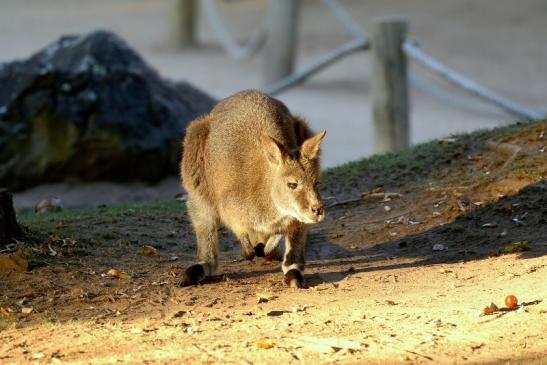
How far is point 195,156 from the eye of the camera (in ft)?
20.3

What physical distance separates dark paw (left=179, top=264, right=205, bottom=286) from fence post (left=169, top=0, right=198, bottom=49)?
1538 cm

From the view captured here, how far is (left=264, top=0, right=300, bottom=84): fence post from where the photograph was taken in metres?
16.3

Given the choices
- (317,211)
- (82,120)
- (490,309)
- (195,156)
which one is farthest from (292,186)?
(82,120)

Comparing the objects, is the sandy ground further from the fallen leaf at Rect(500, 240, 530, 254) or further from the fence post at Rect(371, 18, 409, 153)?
the fallen leaf at Rect(500, 240, 530, 254)

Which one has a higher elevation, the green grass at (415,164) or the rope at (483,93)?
the rope at (483,93)

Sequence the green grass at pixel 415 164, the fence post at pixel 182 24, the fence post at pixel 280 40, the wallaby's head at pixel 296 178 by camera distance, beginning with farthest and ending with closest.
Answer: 1. the fence post at pixel 182 24
2. the fence post at pixel 280 40
3. the green grass at pixel 415 164
4. the wallaby's head at pixel 296 178

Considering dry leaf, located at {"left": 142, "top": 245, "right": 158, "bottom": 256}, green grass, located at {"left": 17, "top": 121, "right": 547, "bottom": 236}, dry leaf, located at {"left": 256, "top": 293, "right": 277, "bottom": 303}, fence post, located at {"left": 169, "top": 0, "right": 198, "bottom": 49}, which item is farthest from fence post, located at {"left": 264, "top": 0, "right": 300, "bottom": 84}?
dry leaf, located at {"left": 256, "top": 293, "right": 277, "bottom": 303}

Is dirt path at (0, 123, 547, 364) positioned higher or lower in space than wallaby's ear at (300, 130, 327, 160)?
lower

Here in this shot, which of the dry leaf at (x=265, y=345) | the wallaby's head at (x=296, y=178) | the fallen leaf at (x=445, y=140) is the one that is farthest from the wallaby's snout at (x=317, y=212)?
the fallen leaf at (x=445, y=140)

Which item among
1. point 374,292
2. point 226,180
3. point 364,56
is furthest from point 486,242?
point 364,56

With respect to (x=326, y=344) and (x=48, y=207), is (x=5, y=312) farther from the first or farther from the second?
(x=48, y=207)

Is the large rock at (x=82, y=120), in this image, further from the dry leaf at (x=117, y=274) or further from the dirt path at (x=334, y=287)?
the dry leaf at (x=117, y=274)

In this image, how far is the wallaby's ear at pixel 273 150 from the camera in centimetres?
552

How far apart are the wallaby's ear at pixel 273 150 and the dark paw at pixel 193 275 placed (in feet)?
2.53
